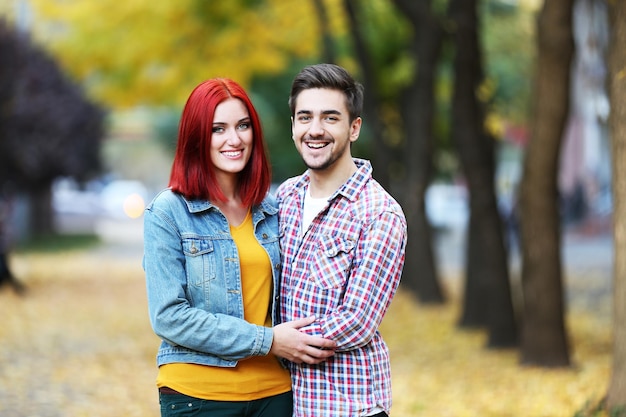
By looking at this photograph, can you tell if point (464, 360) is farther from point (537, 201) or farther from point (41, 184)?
point (41, 184)

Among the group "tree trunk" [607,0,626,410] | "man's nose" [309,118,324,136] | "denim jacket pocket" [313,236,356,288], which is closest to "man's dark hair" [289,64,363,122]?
"man's nose" [309,118,324,136]

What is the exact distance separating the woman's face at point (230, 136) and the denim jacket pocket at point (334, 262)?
0.50 metres

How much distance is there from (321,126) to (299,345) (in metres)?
0.84

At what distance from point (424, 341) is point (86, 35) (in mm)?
11179

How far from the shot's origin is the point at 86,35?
69.9 feet

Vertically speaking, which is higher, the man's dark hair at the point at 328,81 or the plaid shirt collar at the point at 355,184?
the man's dark hair at the point at 328,81

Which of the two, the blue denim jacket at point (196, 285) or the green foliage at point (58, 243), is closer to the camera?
the blue denim jacket at point (196, 285)

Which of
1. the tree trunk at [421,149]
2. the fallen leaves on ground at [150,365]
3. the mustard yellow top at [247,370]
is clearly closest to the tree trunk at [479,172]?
the fallen leaves on ground at [150,365]

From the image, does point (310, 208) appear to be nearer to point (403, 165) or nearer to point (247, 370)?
point (247, 370)

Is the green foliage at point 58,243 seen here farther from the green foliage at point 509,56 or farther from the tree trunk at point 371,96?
the tree trunk at point 371,96

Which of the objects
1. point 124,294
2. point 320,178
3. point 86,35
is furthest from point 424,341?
point 86,35

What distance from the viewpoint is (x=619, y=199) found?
7.64m

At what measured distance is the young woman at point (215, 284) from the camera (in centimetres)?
389

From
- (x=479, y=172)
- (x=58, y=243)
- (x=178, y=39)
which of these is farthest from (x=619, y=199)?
(x=58, y=243)
